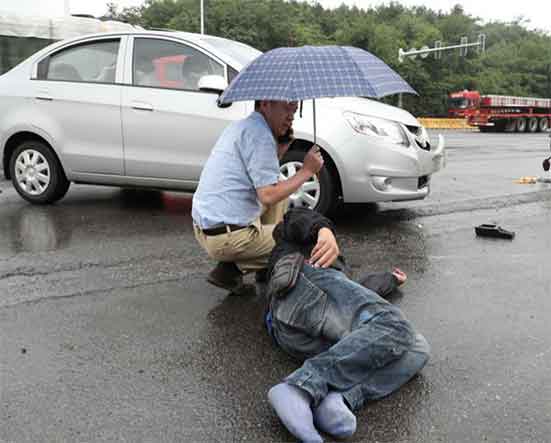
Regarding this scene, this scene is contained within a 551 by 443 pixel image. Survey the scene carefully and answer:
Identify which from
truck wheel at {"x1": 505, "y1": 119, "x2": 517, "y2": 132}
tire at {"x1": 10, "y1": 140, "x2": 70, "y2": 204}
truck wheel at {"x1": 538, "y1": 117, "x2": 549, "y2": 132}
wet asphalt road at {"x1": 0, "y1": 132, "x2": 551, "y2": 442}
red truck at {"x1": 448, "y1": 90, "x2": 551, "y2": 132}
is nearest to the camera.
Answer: wet asphalt road at {"x1": 0, "y1": 132, "x2": 551, "y2": 442}

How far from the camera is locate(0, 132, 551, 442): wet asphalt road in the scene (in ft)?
8.64

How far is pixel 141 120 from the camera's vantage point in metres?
6.38

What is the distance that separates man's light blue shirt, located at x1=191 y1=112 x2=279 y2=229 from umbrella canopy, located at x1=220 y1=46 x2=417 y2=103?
0.20 metres

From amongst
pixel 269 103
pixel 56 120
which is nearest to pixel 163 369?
pixel 269 103

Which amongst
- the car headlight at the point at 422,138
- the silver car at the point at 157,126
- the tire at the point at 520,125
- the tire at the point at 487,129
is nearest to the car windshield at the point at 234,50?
the silver car at the point at 157,126

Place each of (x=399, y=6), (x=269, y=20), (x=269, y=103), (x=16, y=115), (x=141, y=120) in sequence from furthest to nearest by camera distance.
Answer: (x=399, y=6) < (x=269, y=20) < (x=16, y=115) < (x=141, y=120) < (x=269, y=103)

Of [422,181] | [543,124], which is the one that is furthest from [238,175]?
[543,124]

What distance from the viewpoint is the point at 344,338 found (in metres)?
A: 2.79

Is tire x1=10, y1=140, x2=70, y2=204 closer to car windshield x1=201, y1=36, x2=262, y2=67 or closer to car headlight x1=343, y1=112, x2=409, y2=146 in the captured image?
car windshield x1=201, y1=36, x2=262, y2=67

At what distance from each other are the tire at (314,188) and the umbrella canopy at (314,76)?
2.36 m

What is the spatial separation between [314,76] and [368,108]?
113 inches

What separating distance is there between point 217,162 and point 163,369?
1.21 m

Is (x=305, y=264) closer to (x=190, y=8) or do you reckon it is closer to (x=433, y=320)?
(x=433, y=320)

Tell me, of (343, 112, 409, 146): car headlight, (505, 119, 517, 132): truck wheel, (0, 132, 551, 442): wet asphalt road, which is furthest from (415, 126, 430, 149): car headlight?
(505, 119, 517, 132): truck wheel
